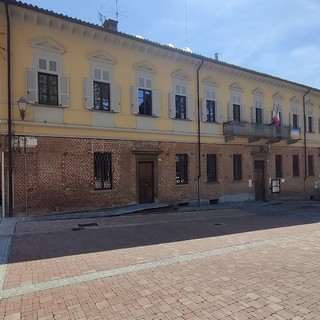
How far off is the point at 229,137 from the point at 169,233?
10.7 meters

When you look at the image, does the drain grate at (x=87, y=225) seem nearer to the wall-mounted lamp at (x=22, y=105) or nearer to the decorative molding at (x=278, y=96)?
the wall-mounted lamp at (x=22, y=105)

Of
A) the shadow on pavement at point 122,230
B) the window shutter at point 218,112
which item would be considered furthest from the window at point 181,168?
the window shutter at point 218,112

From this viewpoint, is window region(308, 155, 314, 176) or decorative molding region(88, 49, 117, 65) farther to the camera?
window region(308, 155, 314, 176)

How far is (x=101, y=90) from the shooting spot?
1477 centimetres

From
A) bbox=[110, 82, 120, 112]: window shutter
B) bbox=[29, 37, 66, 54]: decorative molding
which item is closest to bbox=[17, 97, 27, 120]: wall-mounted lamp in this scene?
bbox=[29, 37, 66, 54]: decorative molding

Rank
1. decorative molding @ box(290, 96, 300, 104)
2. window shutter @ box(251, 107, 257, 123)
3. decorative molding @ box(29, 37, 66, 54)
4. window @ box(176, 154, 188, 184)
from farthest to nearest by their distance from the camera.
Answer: decorative molding @ box(290, 96, 300, 104) < window shutter @ box(251, 107, 257, 123) < window @ box(176, 154, 188, 184) < decorative molding @ box(29, 37, 66, 54)

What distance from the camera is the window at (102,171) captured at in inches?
572

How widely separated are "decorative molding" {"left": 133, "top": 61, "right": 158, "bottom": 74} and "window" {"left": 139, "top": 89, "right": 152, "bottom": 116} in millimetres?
1026

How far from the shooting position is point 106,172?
14828mm

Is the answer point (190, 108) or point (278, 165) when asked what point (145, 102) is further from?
point (278, 165)

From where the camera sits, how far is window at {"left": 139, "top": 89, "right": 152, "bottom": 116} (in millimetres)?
16047

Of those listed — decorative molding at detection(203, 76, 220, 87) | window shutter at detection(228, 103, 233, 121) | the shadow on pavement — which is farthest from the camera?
window shutter at detection(228, 103, 233, 121)

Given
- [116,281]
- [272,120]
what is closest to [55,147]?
[116,281]

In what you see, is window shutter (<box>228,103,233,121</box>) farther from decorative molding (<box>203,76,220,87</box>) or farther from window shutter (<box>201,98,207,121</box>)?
window shutter (<box>201,98,207,121</box>)
